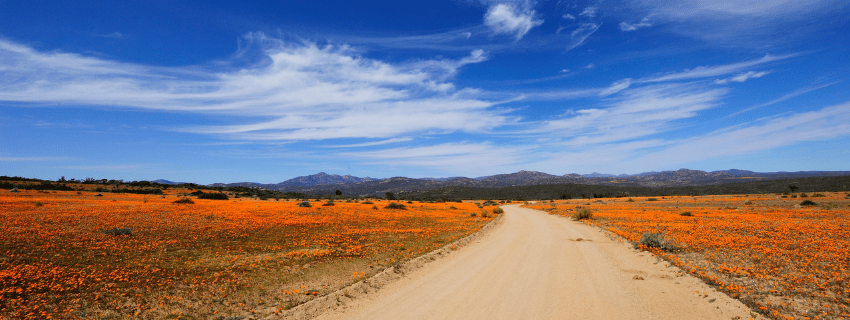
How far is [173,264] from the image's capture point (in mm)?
11664

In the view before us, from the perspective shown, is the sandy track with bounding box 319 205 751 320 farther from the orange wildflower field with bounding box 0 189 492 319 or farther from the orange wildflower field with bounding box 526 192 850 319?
the orange wildflower field with bounding box 0 189 492 319

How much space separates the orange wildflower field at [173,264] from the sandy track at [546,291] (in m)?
2.22

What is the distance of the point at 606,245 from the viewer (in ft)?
51.5

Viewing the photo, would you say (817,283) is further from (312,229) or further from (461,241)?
(312,229)

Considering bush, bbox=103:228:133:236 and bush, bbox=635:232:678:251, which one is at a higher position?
bush, bbox=103:228:133:236

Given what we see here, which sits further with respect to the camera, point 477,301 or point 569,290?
point 569,290

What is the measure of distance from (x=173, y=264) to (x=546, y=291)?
510 inches

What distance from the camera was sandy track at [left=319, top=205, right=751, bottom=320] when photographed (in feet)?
24.0

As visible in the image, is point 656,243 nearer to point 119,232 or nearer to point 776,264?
point 776,264

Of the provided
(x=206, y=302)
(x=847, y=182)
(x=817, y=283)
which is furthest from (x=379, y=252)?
(x=847, y=182)

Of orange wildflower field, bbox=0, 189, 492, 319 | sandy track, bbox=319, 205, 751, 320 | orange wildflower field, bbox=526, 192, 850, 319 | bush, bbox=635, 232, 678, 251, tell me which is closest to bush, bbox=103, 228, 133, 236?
orange wildflower field, bbox=0, 189, 492, 319

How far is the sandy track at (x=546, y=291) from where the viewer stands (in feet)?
24.0

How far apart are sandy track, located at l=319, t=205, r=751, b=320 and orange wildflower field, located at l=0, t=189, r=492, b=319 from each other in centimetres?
222

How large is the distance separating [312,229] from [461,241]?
10.5 meters
